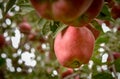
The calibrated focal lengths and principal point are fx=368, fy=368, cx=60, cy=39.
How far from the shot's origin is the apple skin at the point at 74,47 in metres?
1.17

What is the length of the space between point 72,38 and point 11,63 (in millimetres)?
2729

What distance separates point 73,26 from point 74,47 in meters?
0.24

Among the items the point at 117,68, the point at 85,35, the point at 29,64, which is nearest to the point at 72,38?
the point at 85,35

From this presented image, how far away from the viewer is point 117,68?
69.5 inches

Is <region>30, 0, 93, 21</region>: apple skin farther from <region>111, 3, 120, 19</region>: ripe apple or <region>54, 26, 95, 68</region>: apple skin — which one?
<region>111, 3, 120, 19</region>: ripe apple

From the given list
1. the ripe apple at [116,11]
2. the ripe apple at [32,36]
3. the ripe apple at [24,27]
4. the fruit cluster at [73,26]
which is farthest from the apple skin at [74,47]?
the ripe apple at [32,36]

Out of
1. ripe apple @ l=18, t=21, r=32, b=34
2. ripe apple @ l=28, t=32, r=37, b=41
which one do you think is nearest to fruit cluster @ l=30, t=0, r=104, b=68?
ripe apple @ l=18, t=21, r=32, b=34

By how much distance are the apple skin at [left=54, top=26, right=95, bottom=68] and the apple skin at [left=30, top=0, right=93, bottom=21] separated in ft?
1.15

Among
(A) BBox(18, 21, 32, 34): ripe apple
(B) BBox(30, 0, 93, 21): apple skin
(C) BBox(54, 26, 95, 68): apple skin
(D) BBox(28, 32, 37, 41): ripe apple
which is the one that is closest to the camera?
(B) BBox(30, 0, 93, 21): apple skin

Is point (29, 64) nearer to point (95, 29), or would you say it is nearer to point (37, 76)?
point (37, 76)

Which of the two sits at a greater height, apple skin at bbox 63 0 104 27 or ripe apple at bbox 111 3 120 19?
apple skin at bbox 63 0 104 27

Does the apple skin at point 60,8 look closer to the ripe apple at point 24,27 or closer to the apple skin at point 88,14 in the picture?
the apple skin at point 88,14

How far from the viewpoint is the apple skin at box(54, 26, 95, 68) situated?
1.17 meters

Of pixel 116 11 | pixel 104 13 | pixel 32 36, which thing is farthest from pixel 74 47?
pixel 32 36
